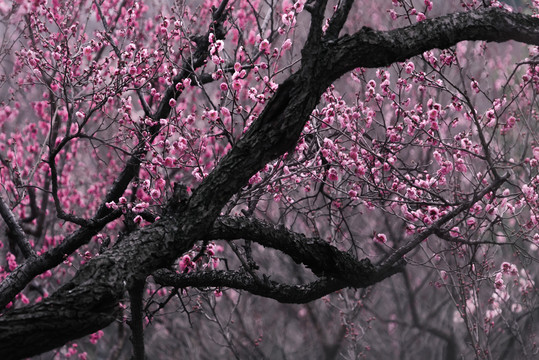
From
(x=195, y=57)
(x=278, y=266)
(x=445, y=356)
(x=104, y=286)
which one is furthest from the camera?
(x=278, y=266)

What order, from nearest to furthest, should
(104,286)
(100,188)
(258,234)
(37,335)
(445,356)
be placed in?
(37,335)
(104,286)
(258,234)
(445,356)
(100,188)

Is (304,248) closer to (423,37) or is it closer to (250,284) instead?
(250,284)

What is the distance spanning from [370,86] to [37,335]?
3.68 meters

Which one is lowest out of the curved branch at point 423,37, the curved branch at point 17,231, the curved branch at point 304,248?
the curved branch at point 304,248

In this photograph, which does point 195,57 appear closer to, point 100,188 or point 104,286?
point 104,286

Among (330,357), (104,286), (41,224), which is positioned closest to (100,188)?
(41,224)

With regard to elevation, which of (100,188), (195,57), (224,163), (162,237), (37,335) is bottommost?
(37,335)

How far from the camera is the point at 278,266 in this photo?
12.9 metres

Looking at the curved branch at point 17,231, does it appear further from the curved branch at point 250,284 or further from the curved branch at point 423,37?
the curved branch at point 423,37

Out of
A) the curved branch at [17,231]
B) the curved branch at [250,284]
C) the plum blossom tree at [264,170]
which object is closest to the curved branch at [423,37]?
the plum blossom tree at [264,170]

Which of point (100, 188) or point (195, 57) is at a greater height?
point (100, 188)

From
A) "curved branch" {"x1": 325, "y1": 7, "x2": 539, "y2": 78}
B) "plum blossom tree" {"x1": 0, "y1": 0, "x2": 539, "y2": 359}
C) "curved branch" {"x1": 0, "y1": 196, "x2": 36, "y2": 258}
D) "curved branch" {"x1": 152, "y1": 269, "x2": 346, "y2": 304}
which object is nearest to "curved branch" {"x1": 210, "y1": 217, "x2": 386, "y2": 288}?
"plum blossom tree" {"x1": 0, "y1": 0, "x2": 539, "y2": 359}

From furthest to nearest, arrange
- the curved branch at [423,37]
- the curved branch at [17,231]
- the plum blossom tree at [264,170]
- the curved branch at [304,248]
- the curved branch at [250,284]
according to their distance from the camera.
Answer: the curved branch at [17,231]
the curved branch at [250,284]
the curved branch at [304,248]
the curved branch at [423,37]
the plum blossom tree at [264,170]

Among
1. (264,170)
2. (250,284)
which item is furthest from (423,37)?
(264,170)
